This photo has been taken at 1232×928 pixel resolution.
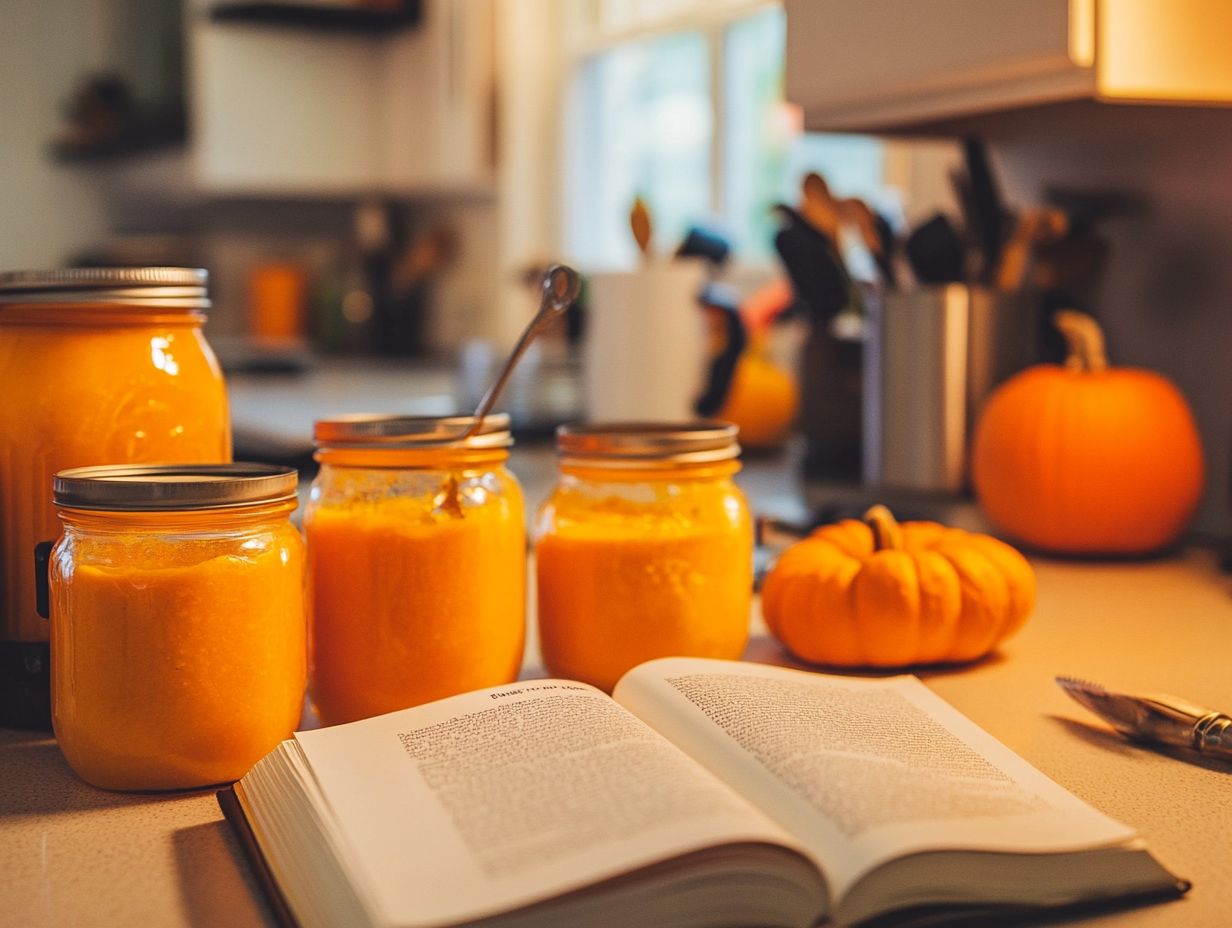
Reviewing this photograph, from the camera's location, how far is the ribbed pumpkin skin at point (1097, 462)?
134cm

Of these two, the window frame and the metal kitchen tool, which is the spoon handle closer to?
the metal kitchen tool

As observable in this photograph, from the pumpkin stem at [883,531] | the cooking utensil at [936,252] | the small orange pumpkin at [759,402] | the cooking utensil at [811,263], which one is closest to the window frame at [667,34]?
the small orange pumpkin at [759,402]

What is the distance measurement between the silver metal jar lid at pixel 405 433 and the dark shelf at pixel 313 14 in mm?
2912

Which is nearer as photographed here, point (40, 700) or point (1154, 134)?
point (40, 700)

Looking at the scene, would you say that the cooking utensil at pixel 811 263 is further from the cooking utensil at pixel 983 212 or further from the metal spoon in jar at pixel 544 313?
the metal spoon in jar at pixel 544 313

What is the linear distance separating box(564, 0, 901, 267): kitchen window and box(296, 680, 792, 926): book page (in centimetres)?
183

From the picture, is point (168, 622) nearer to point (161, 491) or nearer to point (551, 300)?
point (161, 491)

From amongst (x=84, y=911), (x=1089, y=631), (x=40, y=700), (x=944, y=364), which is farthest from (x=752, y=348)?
(x=84, y=911)

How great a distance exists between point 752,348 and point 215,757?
155 cm

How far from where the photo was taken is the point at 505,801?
612 millimetres

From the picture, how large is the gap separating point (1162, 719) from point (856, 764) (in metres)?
0.24

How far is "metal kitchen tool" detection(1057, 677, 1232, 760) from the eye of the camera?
0.77 metres

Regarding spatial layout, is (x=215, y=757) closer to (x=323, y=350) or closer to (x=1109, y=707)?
(x=1109, y=707)

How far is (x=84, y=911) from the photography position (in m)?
0.59
